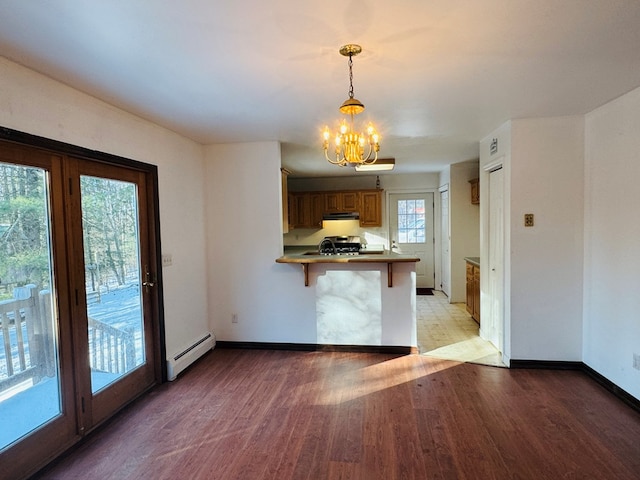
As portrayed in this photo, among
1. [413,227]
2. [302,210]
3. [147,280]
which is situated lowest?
[147,280]

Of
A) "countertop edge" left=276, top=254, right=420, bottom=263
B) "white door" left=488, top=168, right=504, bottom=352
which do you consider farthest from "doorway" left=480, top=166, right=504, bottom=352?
"countertop edge" left=276, top=254, right=420, bottom=263

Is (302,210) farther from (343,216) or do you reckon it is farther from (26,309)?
(26,309)

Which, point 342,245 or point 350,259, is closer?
point 350,259

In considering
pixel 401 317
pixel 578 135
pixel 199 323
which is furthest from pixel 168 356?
pixel 578 135

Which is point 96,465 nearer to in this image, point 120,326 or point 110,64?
point 120,326

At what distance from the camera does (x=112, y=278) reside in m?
2.87

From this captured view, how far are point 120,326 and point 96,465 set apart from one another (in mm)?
1047

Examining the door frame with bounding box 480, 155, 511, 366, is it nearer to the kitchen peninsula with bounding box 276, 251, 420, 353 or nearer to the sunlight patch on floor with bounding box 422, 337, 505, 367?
the sunlight patch on floor with bounding box 422, 337, 505, 367

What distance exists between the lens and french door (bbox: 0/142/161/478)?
2.07 metres

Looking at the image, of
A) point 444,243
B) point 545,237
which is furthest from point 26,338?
point 444,243

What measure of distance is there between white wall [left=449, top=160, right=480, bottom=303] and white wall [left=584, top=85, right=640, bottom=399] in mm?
2765

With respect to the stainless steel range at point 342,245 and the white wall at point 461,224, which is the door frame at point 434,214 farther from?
the white wall at point 461,224

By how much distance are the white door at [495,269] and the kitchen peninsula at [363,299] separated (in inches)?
34.8

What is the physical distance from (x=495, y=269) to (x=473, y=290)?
3.43 ft
